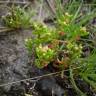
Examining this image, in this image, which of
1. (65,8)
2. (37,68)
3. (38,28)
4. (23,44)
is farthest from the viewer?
(65,8)

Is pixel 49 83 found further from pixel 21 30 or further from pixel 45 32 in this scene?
pixel 21 30

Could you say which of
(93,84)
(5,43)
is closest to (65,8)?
(5,43)

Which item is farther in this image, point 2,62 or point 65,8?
point 65,8

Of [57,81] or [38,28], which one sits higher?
[38,28]

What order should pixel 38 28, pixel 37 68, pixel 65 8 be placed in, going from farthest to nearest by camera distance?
pixel 65 8
pixel 37 68
pixel 38 28

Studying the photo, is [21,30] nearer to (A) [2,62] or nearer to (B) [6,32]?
(B) [6,32]

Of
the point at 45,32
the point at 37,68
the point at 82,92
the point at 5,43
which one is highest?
the point at 45,32

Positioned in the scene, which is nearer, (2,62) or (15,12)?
(2,62)

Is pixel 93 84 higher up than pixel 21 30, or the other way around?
pixel 21 30

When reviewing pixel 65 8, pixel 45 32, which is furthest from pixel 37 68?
pixel 65 8
